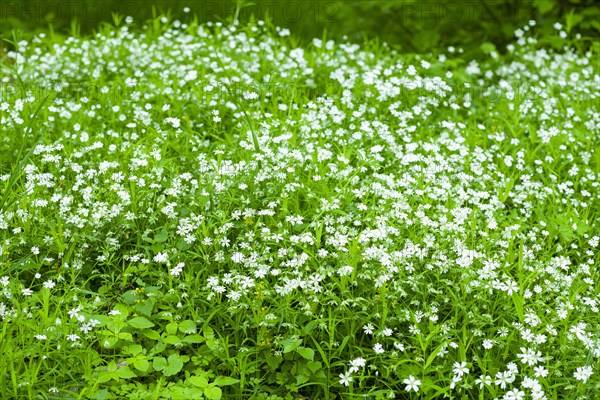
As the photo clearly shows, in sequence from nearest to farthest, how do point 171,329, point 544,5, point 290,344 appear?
1. point 290,344
2. point 171,329
3. point 544,5

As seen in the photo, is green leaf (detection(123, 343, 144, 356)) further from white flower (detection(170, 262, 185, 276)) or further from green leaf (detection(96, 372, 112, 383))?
white flower (detection(170, 262, 185, 276))

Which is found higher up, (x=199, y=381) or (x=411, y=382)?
(x=411, y=382)

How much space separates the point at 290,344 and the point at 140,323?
77cm

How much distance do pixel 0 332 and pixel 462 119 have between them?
159 inches

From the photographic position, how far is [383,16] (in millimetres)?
8062

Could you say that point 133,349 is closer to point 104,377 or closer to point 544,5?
point 104,377

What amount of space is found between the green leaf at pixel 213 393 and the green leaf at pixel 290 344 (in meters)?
0.37

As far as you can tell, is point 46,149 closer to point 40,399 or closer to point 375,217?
point 40,399

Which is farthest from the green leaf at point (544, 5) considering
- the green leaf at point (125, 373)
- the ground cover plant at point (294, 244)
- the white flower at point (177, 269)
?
the green leaf at point (125, 373)

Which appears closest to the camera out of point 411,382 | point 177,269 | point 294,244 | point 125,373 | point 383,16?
point 411,382

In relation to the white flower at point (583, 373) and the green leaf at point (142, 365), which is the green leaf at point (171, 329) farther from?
the white flower at point (583, 373)

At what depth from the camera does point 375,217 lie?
3.98 metres

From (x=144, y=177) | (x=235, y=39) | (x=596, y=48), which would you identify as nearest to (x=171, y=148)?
(x=144, y=177)

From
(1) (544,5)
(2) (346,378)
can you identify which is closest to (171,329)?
(2) (346,378)
